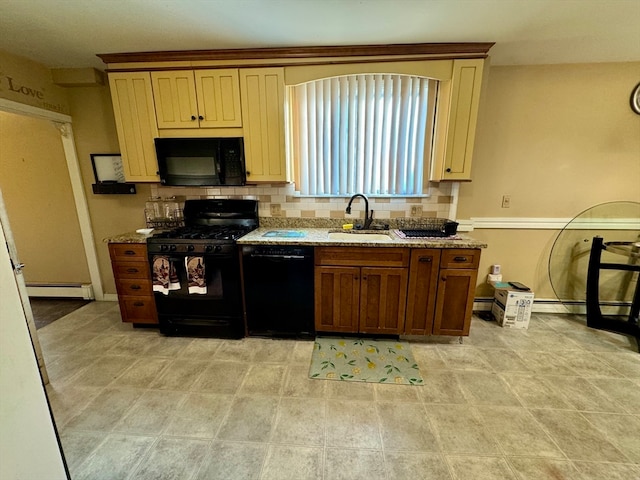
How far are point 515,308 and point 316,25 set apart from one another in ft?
10.0

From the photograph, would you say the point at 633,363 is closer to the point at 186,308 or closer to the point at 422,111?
the point at 422,111

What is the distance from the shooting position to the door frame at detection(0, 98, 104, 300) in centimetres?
261

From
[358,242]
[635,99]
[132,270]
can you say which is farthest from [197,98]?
[635,99]

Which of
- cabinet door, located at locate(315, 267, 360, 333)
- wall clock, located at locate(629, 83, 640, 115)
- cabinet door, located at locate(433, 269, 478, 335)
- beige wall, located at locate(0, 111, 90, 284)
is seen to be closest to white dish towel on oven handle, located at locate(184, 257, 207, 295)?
cabinet door, located at locate(315, 267, 360, 333)

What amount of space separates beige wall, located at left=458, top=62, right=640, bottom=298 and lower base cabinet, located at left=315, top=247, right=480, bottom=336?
2.88 feet

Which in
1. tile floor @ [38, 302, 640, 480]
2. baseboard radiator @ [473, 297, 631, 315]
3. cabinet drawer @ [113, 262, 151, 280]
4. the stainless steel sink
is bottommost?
tile floor @ [38, 302, 640, 480]

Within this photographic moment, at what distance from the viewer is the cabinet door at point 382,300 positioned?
2281mm

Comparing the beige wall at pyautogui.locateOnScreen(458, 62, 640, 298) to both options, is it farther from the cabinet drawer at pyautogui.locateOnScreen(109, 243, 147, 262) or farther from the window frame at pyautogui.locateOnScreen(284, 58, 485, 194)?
the cabinet drawer at pyautogui.locateOnScreen(109, 243, 147, 262)

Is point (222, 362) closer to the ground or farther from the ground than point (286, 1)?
closer to the ground

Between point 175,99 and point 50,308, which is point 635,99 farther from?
point 50,308

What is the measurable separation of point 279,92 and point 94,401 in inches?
107

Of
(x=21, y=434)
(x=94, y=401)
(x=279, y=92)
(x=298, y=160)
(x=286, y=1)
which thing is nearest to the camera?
(x=21, y=434)

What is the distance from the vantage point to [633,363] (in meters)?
2.17

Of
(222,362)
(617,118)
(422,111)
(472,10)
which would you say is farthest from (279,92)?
(617,118)
